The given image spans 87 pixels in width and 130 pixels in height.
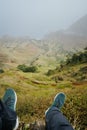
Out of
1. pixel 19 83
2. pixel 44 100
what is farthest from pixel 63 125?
pixel 19 83

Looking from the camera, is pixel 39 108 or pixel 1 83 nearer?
pixel 39 108

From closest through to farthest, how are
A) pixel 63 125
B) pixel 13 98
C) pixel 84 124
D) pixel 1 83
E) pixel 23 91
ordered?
pixel 63 125 < pixel 13 98 < pixel 84 124 < pixel 23 91 < pixel 1 83

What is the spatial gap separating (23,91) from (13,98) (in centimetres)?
1378

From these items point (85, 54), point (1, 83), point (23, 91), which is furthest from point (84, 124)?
point (85, 54)

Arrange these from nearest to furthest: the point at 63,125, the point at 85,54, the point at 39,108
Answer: the point at 63,125
the point at 39,108
the point at 85,54

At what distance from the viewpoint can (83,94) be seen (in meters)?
11.1

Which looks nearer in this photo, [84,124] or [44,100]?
[84,124]

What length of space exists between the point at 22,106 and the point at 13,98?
4.27m

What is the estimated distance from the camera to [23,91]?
21.0 meters

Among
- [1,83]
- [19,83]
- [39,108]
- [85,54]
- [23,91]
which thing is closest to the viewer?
[39,108]

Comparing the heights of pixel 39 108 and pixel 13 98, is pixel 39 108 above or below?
below

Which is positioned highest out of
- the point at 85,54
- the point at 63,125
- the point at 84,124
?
the point at 85,54

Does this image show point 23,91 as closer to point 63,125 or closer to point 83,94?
point 83,94

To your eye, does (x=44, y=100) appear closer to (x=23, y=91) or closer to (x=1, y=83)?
(x=23, y=91)
